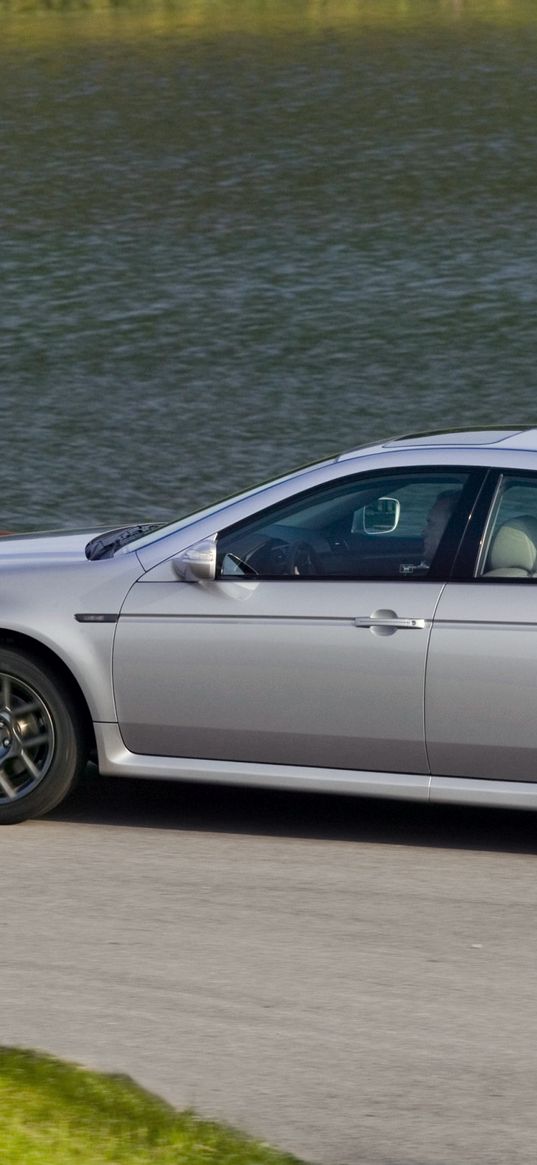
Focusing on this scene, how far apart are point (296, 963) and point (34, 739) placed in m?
1.83

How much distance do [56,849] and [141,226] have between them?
24.2 m

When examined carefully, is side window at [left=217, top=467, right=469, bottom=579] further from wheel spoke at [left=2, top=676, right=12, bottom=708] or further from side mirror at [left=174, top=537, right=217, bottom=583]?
wheel spoke at [left=2, top=676, right=12, bottom=708]

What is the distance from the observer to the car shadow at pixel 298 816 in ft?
22.9

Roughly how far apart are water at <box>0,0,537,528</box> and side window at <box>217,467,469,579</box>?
11.3m

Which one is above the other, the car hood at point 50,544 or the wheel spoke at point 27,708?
the car hood at point 50,544

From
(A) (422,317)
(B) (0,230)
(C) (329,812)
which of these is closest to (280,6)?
(B) (0,230)

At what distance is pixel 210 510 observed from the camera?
6.96 meters

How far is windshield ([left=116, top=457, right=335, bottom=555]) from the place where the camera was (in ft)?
22.5

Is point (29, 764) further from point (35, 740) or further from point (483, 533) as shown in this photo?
point (483, 533)

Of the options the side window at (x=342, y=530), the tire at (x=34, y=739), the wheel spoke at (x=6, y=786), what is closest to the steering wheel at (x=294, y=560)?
the side window at (x=342, y=530)

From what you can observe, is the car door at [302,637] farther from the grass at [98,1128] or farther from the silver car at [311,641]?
the grass at [98,1128]

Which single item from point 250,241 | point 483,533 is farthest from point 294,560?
point 250,241

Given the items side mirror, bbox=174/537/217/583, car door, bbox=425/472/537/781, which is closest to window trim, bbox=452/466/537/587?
car door, bbox=425/472/537/781

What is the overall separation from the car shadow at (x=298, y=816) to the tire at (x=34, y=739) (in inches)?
11.3
